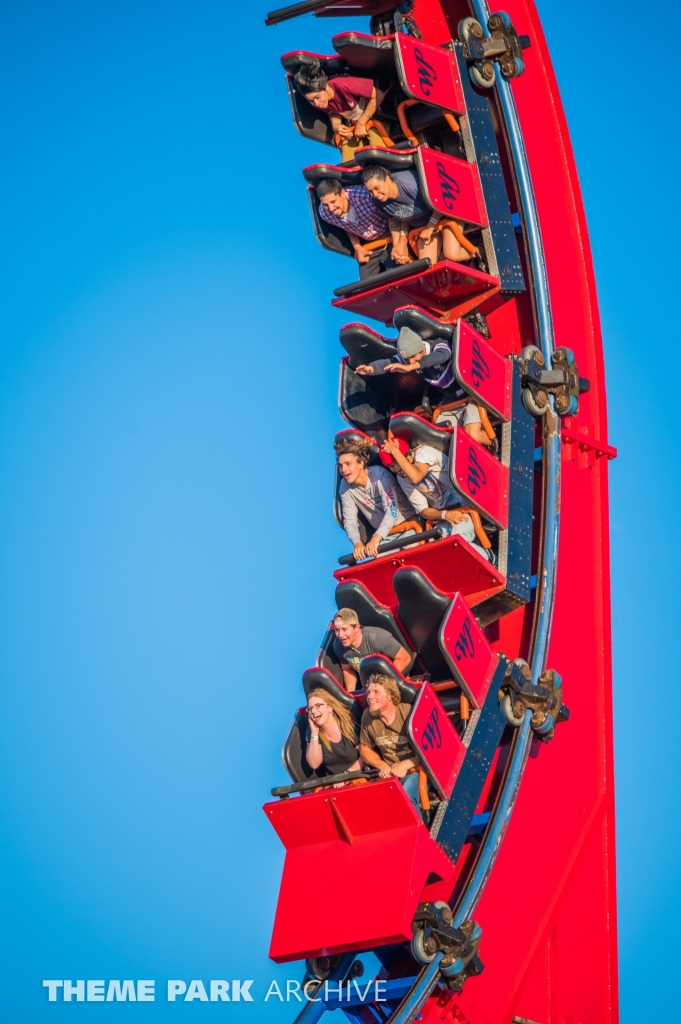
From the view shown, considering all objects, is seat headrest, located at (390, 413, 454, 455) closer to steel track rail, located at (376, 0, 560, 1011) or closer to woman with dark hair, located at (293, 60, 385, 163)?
steel track rail, located at (376, 0, 560, 1011)

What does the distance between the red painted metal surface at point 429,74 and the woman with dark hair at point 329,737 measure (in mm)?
3702

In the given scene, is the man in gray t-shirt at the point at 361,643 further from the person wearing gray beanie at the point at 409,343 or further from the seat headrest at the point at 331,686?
the person wearing gray beanie at the point at 409,343

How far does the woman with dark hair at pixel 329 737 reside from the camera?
941 cm

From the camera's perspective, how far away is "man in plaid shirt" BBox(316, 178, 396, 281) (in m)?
10.7

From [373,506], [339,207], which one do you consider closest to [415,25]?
[339,207]

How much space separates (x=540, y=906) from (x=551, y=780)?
0.72 m

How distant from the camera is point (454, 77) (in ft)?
34.8

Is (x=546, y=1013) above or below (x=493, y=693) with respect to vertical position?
below

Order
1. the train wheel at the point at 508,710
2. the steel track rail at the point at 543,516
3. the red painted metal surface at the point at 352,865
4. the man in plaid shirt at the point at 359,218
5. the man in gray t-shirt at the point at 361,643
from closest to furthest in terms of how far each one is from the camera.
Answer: the red painted metal surface at the point at 352,865 → the steel track rail at the point at 543,516 → the train wheel at the point at 508,710 → the man in gray t-shirt at the point at 361,643 → the man in plaid shirt at the point at 359,218

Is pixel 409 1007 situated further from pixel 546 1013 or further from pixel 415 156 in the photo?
pixel 415 156

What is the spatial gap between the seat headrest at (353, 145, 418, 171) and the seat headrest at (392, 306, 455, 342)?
3.05 ft

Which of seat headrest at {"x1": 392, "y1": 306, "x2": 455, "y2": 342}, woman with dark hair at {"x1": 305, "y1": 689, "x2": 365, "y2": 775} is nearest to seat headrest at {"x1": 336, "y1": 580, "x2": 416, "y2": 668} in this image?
woman with dark hair at {"x1": 305, "y1": 689, "x2": 365, "y2": 775}

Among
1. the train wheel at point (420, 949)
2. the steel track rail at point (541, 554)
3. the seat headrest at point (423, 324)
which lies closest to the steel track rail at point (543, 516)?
the steel track rail at point (541, 554)

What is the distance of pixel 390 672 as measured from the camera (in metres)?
9.23
